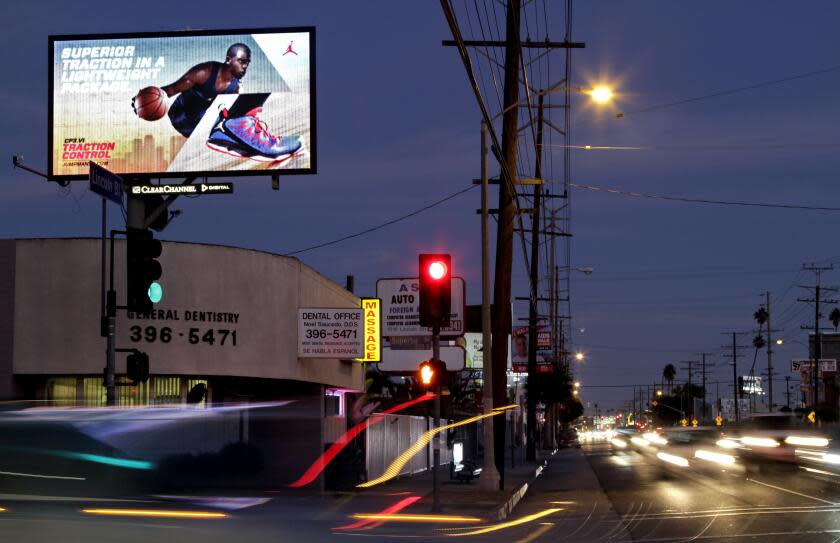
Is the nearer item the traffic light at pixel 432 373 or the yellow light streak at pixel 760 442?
the traffic light at pixel 432 373

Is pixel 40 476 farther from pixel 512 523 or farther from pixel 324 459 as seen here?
pixel 324 459

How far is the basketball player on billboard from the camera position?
91.7 feet

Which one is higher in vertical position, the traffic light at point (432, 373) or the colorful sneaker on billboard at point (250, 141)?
the colorful sneaker on billboard at point (250, 141)

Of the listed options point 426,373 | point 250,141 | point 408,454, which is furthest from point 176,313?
point 408,454

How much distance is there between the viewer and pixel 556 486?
32812 millimetres

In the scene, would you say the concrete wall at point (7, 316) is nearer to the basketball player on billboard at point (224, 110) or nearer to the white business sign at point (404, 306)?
the basketball player on billboard at point (224, 110)

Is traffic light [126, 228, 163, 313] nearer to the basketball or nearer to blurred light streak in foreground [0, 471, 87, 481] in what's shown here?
blurred light streak in foreground [0, 471, 87, 481]

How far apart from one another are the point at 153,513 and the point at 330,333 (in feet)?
35.3

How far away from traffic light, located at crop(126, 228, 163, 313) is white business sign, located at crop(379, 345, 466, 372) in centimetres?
1040

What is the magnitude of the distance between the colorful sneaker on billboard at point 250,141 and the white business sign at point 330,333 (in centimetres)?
419

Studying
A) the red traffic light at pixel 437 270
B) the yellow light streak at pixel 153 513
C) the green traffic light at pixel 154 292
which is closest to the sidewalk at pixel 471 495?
the red traffic light at pixel 437 270

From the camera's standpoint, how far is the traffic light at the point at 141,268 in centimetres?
1788

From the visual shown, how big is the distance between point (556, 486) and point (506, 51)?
1324 cm

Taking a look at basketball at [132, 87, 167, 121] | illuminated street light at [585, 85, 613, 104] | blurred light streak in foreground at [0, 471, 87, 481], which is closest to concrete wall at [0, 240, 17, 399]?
basketball at [132, 87, 167, 121]
